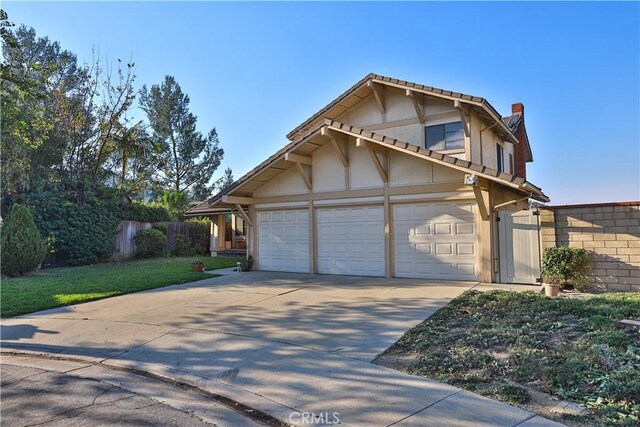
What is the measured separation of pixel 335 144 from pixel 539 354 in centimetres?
874

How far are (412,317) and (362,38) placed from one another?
9.19 m

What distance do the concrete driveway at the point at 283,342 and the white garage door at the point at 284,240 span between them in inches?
106

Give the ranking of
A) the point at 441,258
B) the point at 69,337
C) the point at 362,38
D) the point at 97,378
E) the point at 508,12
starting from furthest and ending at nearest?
the point at 362,38 → the point at 441,258 → the point at 508,12 → the point at 69,337 → the point at 97,378

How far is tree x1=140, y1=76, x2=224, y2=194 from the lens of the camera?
110 feet

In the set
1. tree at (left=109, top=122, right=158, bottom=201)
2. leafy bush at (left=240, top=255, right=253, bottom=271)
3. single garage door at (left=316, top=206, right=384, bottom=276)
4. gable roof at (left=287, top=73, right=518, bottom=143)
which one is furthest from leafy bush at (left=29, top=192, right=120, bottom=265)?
single garage door at (left=316, top=206, right=384, bottom=276)

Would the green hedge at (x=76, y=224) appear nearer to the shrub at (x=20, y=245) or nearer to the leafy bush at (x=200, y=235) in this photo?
the shrub at (x=20, y=245)

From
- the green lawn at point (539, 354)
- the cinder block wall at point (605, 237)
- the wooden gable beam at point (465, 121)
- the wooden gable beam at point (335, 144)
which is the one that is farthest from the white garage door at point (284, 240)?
the cinder block wall at point (605, 237)

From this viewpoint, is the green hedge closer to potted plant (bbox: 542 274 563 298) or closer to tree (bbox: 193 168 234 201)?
tree (bbox: 193 168 234 201)

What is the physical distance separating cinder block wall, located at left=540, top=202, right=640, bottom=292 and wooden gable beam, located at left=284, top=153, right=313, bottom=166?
7.30m

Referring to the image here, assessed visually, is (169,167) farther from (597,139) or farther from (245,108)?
(597,139)

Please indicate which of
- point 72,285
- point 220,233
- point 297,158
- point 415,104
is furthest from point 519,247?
point 220,233

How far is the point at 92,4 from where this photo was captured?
10609 millimetres

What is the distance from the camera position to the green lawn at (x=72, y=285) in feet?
30.6

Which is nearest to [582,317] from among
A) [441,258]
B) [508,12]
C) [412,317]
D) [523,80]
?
[412,317]
